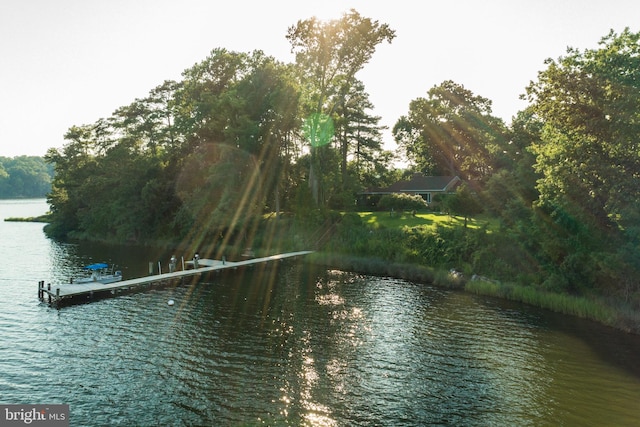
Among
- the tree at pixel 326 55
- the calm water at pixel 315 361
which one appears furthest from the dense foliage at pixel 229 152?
the calm water at pixel 315 361

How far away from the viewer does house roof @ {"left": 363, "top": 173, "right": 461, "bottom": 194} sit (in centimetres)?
7719

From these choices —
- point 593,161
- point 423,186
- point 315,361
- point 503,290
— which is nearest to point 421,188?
point 423,186

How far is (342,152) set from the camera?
3199 inches

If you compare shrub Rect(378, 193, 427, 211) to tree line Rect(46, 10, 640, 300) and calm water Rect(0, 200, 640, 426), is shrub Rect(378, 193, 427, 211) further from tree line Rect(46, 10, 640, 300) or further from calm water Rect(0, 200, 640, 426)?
calm water Rect(0, 200, 640, 426)

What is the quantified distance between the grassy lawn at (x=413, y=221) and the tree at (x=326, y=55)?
9461 mm

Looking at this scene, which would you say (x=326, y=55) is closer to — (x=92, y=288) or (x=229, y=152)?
(x=229, y=152)

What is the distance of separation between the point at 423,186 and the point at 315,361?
61.8 metres

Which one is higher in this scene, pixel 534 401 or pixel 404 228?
pixel 404 228

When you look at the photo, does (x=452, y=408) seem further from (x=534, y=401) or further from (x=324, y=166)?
(x=324, y=166)

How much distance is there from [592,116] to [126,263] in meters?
53.7

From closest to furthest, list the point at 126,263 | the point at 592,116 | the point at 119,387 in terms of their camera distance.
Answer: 1. the point at 119,387
2. the point at 592,116
3. the point at 126,263

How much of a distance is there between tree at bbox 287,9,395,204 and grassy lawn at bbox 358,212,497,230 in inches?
372

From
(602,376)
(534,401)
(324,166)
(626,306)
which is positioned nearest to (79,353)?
(534,401)

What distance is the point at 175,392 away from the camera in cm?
1908
